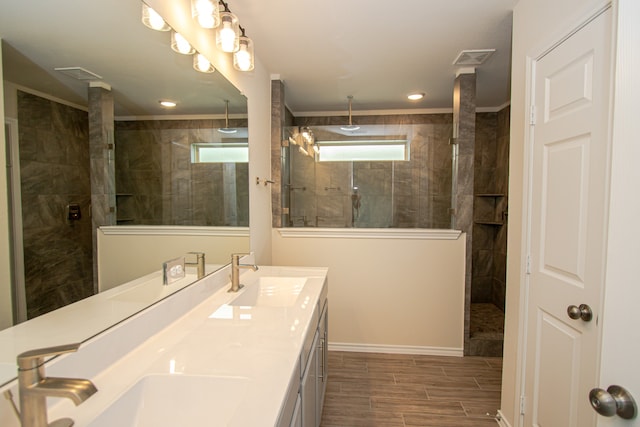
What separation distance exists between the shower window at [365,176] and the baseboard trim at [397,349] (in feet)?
3.84

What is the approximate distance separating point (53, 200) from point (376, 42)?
214cm

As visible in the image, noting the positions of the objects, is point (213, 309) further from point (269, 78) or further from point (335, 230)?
point (269, 78)

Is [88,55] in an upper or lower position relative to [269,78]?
lower

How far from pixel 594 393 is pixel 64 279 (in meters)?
1.48

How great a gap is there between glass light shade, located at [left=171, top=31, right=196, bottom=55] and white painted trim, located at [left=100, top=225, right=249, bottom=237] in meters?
0.84

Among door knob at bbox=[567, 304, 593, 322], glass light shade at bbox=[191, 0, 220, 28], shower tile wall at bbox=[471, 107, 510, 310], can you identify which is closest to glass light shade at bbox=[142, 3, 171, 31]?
glass light shade at bbox=[191, 0, 220, 28]

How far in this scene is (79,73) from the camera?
0.94m

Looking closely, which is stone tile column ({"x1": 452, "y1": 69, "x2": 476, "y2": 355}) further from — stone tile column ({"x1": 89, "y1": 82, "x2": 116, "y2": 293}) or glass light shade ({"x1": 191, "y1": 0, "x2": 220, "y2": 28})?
stone tile column ({"x1": 89, "y1": 82, "x2": 116, "y2": 293})

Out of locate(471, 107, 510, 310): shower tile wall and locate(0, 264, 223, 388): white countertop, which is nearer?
locate(0, 264, 223, 388): white countertop

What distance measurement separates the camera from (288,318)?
131cm

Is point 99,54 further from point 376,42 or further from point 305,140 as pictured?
point 305,140

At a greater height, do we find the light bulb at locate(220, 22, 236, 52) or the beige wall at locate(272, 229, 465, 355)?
the light bulb at locate(220, 22, 236, 52)

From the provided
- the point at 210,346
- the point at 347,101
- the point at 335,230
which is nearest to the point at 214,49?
the point at 210,346

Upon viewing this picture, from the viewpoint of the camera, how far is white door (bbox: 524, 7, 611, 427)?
1159mm
